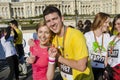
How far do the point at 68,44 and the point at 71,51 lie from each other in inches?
3.2

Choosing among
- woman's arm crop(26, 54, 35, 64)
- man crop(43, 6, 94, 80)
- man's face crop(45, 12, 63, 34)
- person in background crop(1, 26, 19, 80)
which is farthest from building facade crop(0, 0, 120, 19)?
man's face crop(45, 12, 63, 34)

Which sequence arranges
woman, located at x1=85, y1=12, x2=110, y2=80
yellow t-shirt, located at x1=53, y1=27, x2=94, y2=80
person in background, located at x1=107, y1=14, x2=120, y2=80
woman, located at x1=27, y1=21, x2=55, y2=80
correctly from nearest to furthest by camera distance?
yellow t-shirt, located at x1=53, y1=27, x2=94, y2=80 < woman, located at x1=27, y1=21, x2=55, y2=80 < person in background, located at x1=107, y1=14, x2=120, y2=80 < woman, located at x1=85, y1=12, x2=110, y2=80

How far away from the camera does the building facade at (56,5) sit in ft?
250

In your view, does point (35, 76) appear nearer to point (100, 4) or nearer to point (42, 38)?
point (42, 38)

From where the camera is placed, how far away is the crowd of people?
3.27 m

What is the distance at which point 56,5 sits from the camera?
250ft

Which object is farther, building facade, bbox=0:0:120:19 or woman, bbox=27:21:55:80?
building facade, bbox=0:0:120:19

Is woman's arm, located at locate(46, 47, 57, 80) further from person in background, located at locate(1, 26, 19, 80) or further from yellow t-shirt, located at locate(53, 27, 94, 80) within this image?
person in background, located at locate(1, 26, 19, 80)

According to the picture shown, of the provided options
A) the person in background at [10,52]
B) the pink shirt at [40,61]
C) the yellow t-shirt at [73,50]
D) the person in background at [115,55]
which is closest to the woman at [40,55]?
the pink shirt at [40,61]

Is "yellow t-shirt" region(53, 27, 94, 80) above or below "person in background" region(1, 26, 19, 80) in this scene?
above

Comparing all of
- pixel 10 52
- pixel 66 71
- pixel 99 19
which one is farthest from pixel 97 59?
pixel 10 52

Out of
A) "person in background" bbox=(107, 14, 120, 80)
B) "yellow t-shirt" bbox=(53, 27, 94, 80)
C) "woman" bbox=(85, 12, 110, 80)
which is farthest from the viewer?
"woman" bbox=(85, 12, 110, 80)

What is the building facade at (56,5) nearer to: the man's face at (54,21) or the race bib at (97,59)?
the race bib at (97,59)

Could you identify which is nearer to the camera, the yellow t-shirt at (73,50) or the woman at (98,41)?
the yellow t-shirt at (73,50)
